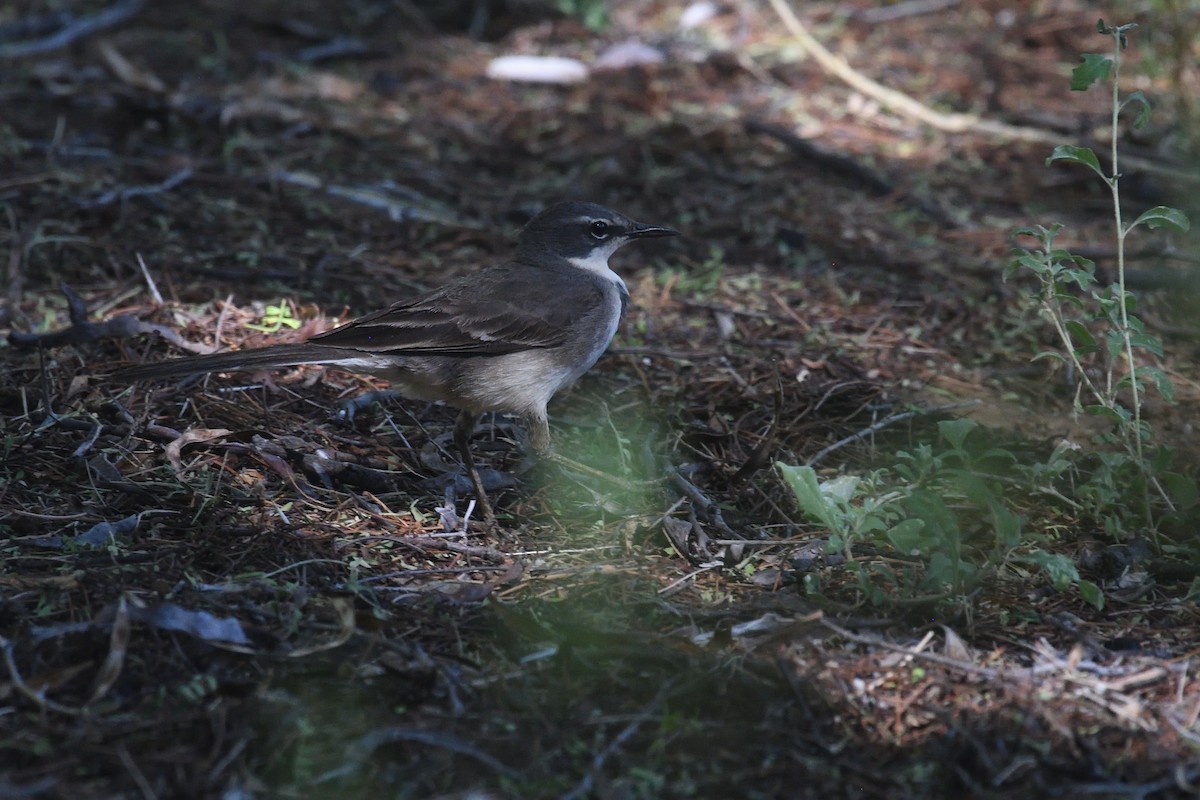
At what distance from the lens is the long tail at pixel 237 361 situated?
4.96m

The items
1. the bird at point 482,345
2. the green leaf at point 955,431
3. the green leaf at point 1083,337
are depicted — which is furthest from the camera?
the bird at point 482,345

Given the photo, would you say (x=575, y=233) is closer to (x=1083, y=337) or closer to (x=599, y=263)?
(x=599, y=263)

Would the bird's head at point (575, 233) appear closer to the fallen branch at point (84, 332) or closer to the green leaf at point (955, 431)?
the fallen branch at point (84, 332)

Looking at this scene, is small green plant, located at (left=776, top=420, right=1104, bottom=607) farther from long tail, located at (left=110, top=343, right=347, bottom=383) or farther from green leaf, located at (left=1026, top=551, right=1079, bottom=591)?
long tail, located at (left=110, top=343, right=347, bottom=383)

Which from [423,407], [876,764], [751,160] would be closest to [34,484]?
[423,407]

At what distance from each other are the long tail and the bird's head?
5.11ft

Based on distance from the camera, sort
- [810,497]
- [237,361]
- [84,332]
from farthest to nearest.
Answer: [84,332] < [237,361] < [810,497]

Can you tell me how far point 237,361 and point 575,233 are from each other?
85.1 inches

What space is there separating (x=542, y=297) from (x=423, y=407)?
0.96m

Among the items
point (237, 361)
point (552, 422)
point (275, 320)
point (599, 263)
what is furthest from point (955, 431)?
point (275, 320)

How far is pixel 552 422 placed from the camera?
20.5ft

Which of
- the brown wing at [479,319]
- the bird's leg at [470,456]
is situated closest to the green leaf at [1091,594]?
the bird's leg at [470,456]

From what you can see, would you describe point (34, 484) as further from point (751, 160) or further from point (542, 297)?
point (751, 160)

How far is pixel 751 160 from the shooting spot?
934cm
